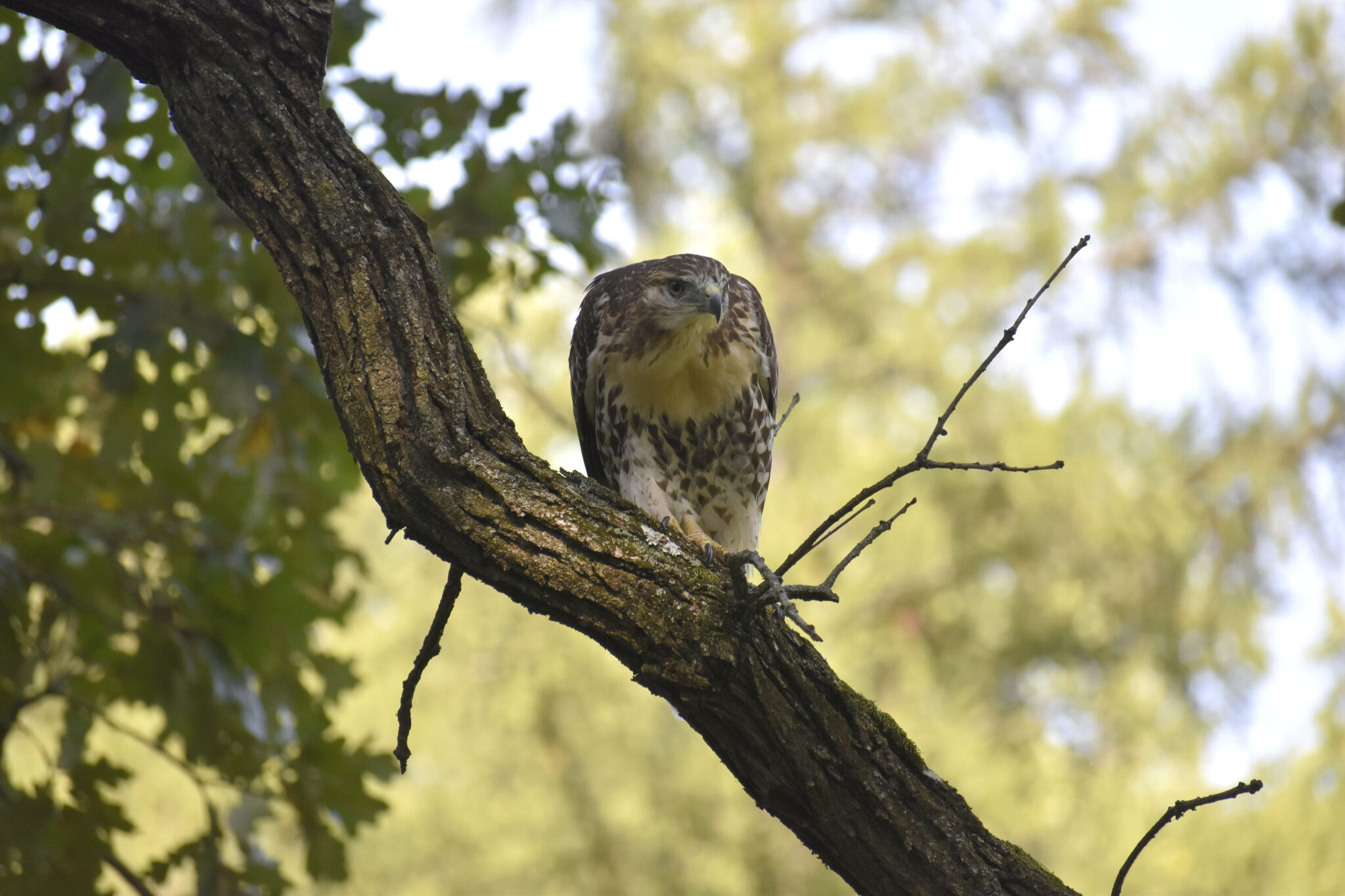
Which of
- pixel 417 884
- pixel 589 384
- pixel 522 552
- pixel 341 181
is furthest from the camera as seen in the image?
pixel 417 884

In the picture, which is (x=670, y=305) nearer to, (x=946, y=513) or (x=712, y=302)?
(x=712, y=302)

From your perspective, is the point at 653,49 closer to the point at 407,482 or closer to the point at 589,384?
the point at 589,384

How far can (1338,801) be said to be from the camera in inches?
380

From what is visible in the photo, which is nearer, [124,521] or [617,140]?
[124,521]

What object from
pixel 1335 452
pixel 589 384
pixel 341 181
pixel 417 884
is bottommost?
pixel 341 181

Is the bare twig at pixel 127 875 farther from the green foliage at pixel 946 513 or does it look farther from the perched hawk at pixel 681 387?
the green foliage at pixel 946 513

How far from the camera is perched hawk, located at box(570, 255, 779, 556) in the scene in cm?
390

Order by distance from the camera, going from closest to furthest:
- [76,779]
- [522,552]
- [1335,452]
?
[522,552], [76,779], [1335,452]

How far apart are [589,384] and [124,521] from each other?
5.22 ft

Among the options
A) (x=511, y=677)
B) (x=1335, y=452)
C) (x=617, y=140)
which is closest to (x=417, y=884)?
(x=511, y=677)

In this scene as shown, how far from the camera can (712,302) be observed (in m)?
3.76

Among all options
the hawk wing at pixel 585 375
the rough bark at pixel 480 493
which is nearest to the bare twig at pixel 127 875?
the hawk wing at pixel 585 375

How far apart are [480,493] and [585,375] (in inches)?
93.4

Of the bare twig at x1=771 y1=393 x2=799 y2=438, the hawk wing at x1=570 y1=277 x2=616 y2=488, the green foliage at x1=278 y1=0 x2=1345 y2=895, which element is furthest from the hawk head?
the green foliage at x1=278 y1=0 x2=1345 y2=895
